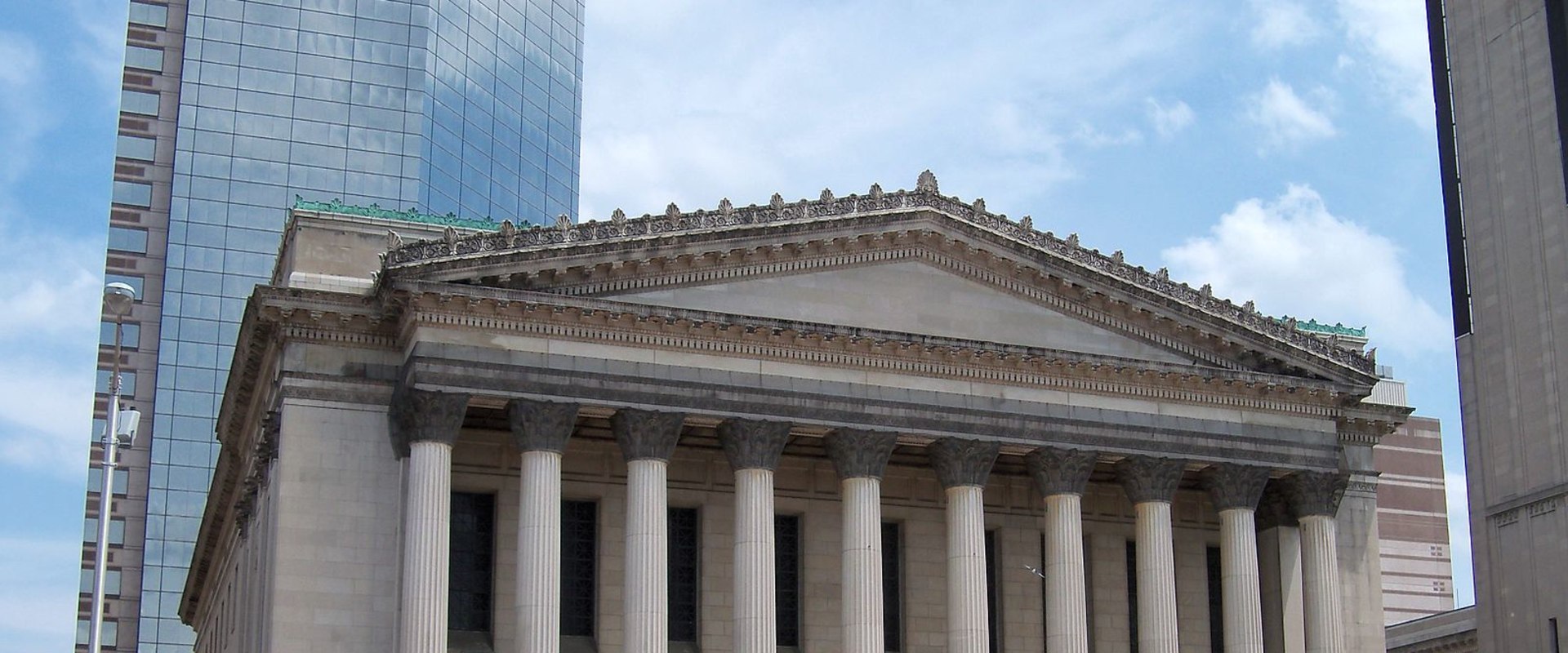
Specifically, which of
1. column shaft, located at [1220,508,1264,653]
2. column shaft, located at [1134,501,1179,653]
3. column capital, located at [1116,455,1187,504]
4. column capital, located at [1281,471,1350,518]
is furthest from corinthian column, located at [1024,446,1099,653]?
column capital, located at [1281,471,1350,518]

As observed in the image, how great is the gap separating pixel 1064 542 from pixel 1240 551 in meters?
5.16

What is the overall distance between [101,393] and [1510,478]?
304 ft

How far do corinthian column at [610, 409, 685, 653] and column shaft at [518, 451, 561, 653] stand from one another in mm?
1754

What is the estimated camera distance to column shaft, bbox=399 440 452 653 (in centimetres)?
4731

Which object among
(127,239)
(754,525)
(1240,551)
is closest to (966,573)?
(754,525)

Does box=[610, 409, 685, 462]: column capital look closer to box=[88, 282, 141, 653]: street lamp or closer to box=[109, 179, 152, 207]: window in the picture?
box=[88, 282, 141, 653]: street lamp

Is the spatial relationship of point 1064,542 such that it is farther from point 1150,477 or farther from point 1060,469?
point 1150,477

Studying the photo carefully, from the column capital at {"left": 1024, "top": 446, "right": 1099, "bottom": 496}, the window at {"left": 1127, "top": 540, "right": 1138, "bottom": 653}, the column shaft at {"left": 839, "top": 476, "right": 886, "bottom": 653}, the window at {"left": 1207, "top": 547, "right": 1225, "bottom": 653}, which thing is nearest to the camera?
the column shaft at {"left": 839, "top": 476, "right": 886, "bottom": 653}

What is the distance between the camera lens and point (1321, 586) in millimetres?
56531

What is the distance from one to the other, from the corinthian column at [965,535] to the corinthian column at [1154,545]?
4.16 m

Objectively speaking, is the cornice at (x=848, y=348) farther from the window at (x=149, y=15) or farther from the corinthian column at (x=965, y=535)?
the window at (x=149, y=15)

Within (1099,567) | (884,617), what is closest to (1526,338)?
Result: (1099,567)

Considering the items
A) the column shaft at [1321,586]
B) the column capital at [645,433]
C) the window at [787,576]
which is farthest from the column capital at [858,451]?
the column shaft at [1321,586]

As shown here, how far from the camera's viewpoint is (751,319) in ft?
170
